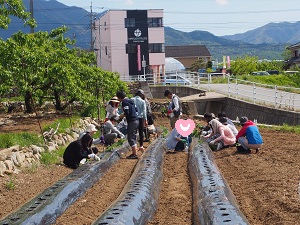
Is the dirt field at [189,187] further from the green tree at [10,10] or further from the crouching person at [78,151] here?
the green tree at [10,10]

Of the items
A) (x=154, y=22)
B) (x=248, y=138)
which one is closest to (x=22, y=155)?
(x=248, y=138)

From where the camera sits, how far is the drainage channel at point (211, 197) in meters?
5.29

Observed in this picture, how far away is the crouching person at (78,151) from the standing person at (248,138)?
3.17 m

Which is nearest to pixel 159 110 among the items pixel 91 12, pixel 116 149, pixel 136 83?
pixel 116 149

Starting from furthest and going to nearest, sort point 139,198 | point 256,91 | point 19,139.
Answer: point 256,91
point 19,139
point 139,198

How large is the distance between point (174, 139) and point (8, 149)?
3711 millimetres

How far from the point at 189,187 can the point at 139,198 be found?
1879mm

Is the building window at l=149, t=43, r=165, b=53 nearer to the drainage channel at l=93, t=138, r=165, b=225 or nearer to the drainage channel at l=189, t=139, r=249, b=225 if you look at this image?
the drainage channel at l=93, t=138, r=165, b=225

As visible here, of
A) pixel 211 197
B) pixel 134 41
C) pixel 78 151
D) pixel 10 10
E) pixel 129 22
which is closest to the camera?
pixel 211 197

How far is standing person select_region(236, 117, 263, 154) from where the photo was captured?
10203 millimetres

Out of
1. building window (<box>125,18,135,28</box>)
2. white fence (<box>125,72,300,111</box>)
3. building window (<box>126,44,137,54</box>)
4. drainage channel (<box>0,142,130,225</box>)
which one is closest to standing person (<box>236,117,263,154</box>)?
drainage channel (<box>0,142,130,225</box>)

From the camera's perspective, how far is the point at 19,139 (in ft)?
37.0

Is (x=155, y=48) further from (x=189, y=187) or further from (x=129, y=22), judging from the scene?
(x=189, y=187)

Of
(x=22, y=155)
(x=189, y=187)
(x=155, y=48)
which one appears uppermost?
(x=155, y=48)
